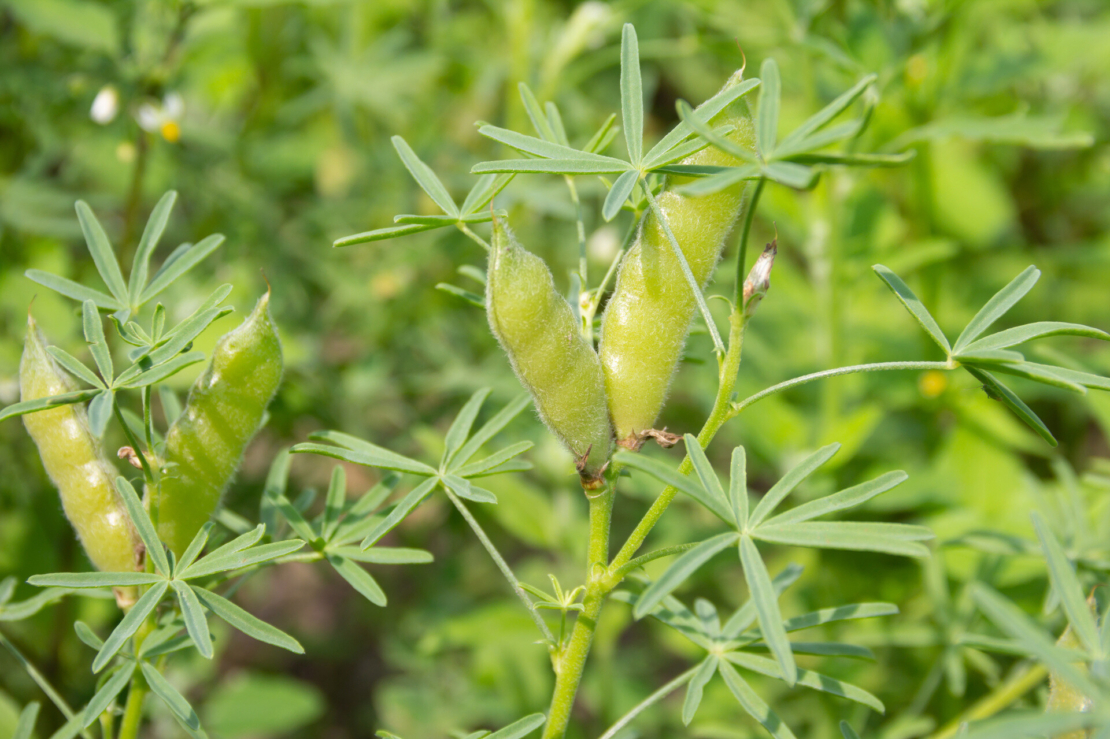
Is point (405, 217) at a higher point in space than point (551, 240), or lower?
higher

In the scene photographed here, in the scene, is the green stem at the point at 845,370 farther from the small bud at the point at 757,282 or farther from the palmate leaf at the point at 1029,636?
the palmate leaf at the point at 1029,636

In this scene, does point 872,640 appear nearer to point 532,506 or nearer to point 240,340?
point 532,506

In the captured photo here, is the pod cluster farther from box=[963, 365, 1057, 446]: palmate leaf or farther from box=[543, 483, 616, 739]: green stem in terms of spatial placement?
box=[963, 365, 1057, 446]: palmate leaf

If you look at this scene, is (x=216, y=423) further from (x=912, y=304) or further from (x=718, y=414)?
(x=912, y=304)

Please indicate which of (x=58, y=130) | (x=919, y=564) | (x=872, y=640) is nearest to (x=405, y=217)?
(x=872, y=640)

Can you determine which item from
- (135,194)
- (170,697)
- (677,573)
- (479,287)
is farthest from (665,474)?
(479,287)

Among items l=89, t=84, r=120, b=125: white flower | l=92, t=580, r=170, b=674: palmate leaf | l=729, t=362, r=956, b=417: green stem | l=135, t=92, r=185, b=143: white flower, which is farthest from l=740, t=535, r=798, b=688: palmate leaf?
l=89, t=84, r=120, b=125: white flower

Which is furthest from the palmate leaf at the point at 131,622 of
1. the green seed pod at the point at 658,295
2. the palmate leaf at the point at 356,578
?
the green seed pod at the point at 658,295
